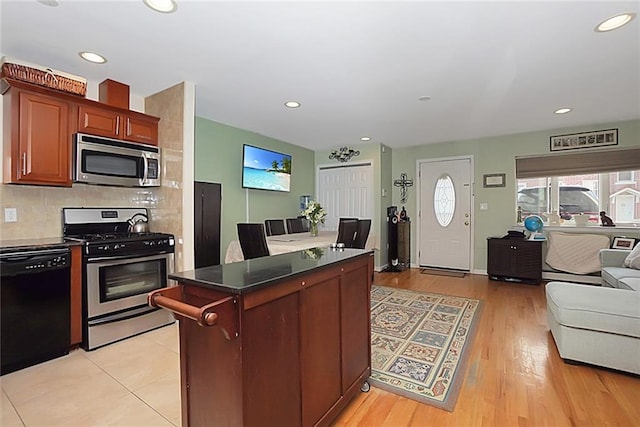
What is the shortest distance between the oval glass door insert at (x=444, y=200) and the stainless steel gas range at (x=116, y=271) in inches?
186

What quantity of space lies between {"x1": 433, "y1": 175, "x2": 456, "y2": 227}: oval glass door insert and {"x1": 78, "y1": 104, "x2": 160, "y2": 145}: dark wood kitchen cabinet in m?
4.84

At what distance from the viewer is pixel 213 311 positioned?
105 cm

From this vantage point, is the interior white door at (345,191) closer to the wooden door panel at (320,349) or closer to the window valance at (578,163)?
the window valance at (578,163)

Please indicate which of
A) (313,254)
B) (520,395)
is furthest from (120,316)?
(520,395)

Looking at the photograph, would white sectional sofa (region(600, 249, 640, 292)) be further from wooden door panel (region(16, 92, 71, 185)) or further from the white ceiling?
wooden door panel (region(16, 92, 71, 185))

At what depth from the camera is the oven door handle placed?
3.26ft

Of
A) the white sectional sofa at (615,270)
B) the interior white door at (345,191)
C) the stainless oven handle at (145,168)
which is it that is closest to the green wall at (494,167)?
the interior white door at (345,191)

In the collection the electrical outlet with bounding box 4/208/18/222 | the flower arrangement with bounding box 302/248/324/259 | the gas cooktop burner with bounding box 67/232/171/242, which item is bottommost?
the flower arrangement with bounding box 302/248/324/259

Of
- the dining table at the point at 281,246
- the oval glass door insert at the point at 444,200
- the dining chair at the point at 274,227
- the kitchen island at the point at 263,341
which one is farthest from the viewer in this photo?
the oval glass door insert at the point at 444,200

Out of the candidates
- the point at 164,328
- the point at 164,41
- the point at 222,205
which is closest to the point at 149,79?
the point at 164,41

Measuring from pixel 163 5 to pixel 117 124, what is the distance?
60.9 inches

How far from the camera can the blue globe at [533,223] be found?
16.1 feet

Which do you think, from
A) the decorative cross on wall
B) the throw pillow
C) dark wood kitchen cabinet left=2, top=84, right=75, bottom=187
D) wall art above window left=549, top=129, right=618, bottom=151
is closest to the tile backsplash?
dark wood kitchen cabinet left=2, top=84, right=75, bottom=187

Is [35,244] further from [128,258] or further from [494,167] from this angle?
[494,167]
